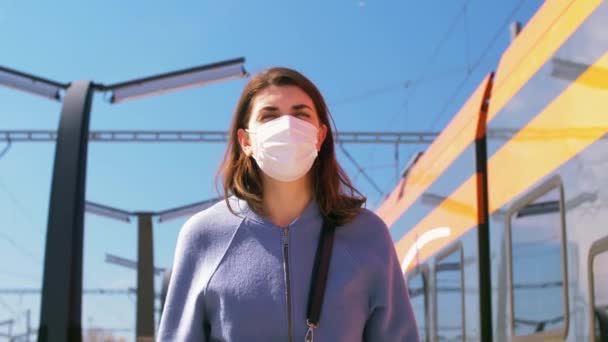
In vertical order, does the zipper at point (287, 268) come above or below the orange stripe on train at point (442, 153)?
below

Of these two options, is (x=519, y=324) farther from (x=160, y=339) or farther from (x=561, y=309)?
(x=160, y=339)

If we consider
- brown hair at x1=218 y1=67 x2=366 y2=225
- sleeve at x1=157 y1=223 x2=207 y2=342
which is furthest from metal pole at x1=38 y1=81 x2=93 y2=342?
sleeve at x1=157 y1=223 x2=207 y2=342

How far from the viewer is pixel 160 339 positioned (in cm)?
222

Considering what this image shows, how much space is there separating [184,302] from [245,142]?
48 cm

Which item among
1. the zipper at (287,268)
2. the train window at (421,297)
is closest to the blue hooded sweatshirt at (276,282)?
the zipper at (287,268)

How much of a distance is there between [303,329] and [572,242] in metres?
2.79

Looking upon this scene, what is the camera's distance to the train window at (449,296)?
7.05m

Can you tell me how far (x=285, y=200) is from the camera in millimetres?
2299

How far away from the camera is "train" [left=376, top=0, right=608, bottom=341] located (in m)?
4.32

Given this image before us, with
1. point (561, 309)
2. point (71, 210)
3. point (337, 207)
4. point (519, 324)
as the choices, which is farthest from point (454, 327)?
point (337, 207)

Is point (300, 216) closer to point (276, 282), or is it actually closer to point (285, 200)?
point (285, 200)

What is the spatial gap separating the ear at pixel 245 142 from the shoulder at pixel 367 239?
0.35 metres

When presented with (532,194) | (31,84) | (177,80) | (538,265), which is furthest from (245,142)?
(31,84)

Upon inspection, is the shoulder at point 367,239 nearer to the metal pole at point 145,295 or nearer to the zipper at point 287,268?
the zipper at point 287,268
